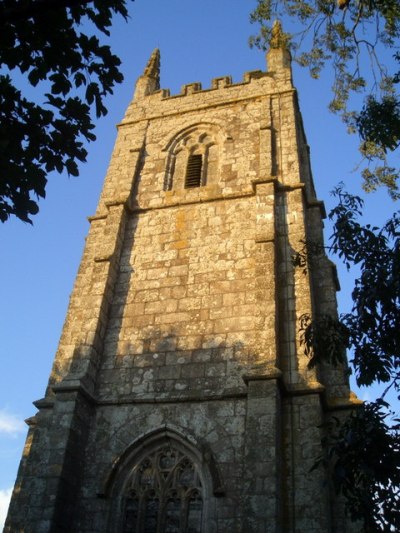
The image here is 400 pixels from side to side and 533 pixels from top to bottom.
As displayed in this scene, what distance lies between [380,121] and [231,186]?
Result: 515 centimetres

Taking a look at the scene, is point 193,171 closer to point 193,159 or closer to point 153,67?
point 193,159

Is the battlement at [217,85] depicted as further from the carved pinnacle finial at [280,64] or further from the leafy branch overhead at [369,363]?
the leafy branch overhead at [369,363]

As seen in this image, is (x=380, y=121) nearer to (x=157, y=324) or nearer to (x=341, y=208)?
(x=341, y=208)

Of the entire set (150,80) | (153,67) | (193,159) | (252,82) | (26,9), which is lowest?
(26,9)

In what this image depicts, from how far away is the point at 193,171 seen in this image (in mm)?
14531

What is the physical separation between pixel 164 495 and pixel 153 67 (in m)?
16.4

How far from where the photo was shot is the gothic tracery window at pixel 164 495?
8.39 meters

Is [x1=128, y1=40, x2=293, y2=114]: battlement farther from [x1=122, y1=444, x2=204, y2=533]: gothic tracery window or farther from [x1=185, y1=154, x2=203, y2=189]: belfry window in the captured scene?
[x1=122, y1=444, x2=204, y2=533]: gothic tracery window

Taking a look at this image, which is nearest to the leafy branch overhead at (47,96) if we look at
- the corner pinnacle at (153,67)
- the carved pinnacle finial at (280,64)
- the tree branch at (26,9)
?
the tree branch at (26,9)

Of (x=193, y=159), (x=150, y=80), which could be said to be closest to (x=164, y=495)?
(x=193, y=159)

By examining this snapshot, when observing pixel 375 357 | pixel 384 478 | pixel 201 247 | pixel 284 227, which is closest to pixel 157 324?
pixel 201 247

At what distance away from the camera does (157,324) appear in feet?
35.5

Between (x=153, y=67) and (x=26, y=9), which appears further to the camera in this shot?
(x=153, y=67)

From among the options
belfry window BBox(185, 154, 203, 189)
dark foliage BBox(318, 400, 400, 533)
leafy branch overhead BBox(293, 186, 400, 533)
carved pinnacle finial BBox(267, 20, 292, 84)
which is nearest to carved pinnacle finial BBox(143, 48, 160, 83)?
carved pinnacle finial BBox(267, 20, 292, 84)
